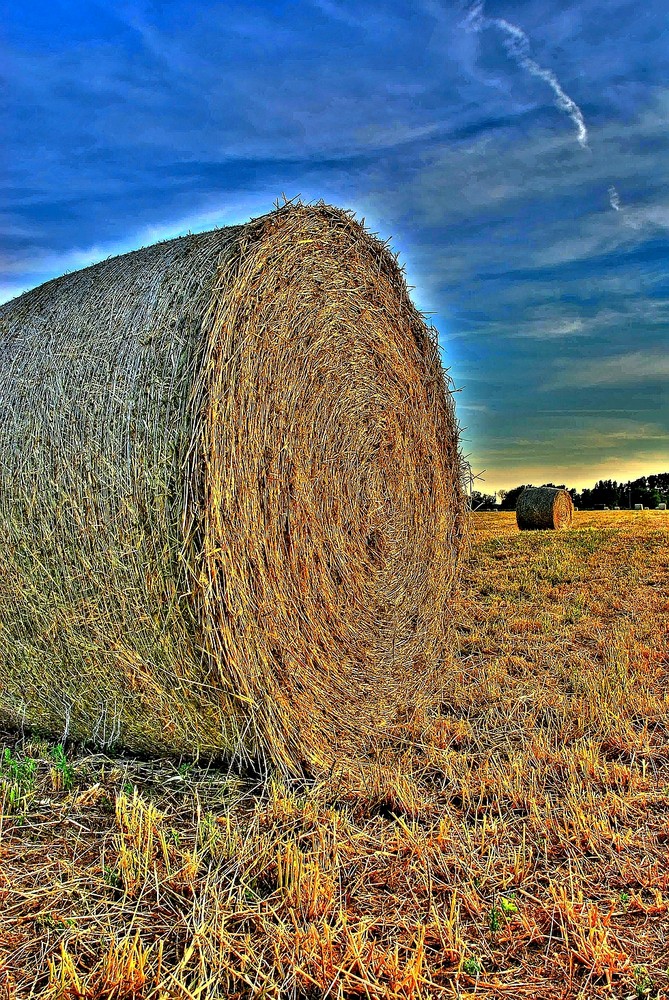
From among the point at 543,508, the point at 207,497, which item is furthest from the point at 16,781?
the point at 543,508

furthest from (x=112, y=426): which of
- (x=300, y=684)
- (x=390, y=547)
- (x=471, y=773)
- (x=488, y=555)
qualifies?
(x=488, y=555)

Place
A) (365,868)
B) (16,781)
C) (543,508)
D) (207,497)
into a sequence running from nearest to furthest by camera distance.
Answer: (365,868), (207,497), (16,781), (543,508)

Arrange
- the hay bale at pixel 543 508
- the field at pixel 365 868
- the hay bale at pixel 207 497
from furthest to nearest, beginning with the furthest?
the hay bale at pixel 543 508
the hay bale at pixel 207 497
the field at pixel 365 868

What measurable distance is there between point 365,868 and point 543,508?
50.0 ft

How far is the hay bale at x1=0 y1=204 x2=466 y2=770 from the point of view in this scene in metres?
3.54

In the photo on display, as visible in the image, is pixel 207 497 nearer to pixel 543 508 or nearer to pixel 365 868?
pixel 365 868

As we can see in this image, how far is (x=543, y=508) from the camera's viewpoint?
57.7 ft

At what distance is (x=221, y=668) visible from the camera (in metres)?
3.50

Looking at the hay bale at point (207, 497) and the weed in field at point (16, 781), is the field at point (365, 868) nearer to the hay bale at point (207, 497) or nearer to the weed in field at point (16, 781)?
the weed in field at point (16, 781)

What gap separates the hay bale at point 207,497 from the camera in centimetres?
354

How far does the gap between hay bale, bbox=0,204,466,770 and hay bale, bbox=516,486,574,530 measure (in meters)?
13.1

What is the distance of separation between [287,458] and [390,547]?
133cm

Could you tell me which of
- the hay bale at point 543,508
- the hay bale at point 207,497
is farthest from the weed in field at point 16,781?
the hay bale at point 543,508

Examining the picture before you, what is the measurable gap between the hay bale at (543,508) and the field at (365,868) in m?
12.8
